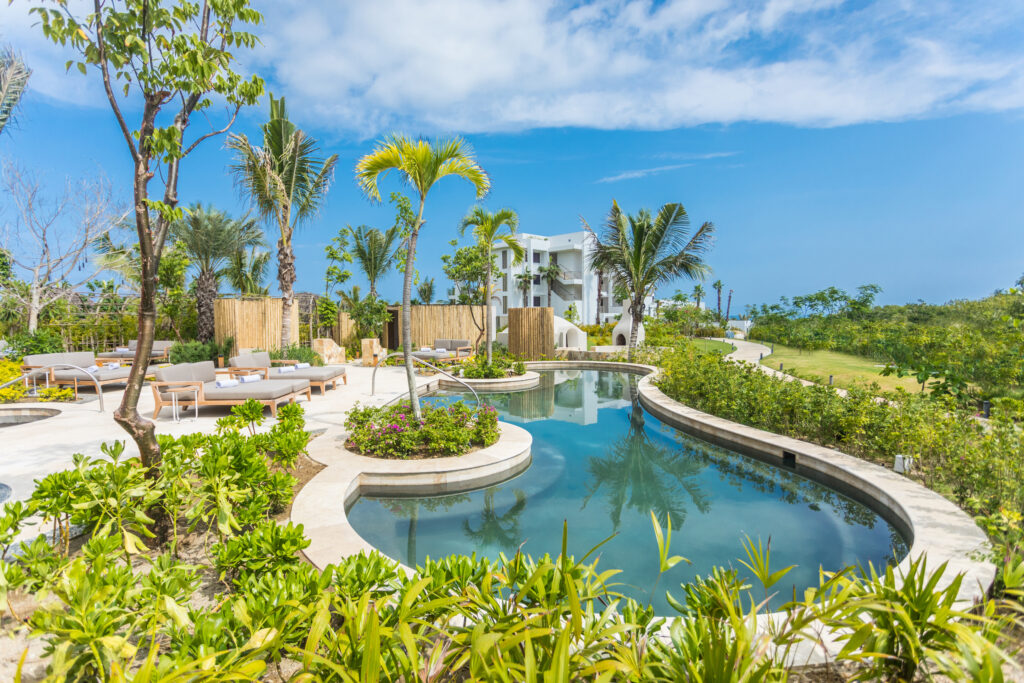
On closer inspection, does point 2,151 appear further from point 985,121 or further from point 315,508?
point 985,121

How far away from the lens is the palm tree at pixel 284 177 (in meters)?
13.3

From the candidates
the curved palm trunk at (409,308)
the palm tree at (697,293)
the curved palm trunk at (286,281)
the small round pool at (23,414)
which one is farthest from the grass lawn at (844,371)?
the palm tree at (697,293)

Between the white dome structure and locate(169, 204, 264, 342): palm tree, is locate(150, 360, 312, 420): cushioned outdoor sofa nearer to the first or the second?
locate(169, 204, 264, 342): palm tree

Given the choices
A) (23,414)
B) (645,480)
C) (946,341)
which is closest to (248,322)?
(23,414)

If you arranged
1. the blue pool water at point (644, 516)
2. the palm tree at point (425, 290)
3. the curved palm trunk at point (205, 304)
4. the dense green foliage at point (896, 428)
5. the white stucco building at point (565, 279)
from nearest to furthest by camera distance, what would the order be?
the blue pool water at point (644, 516) → the dense green foliage at point (896, 428) → the curved palm trunk at point (205, 304) → the palm tree at point (425, 290) → the white stucco building at point (565, 279)

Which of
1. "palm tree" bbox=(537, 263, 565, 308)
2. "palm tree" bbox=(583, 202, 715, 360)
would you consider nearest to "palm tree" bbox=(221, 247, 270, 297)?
"palm tree" bbox=(583, 202, 715, 360)

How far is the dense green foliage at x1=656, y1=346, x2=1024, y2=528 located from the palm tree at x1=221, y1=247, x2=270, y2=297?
1991 cm

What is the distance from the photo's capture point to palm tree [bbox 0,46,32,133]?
44.8 ft

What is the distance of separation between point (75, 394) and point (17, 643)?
9.03 m

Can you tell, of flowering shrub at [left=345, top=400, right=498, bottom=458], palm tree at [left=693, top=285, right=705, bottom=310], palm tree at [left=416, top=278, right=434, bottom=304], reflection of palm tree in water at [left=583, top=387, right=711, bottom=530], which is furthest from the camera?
palm tree at [left=693, top=285, right=705, bottom=310]

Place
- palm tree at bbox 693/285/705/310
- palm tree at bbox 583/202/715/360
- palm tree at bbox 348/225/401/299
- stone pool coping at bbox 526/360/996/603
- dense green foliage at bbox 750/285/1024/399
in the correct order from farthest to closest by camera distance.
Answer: palm tree at bbox 693/285/705/310 → palm tree at bbox 348/225/401/299 → palm tree at bbox 583/202/715/360 → dense green foliage at bbox 750/285/1024/399 → stone pool coping at bbox 526/360/996/603

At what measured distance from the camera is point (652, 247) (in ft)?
56.4

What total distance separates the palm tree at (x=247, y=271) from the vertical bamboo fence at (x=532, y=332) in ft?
39.0

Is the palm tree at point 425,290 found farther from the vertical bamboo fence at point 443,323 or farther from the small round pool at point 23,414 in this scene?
the small round pool at point 23,414
